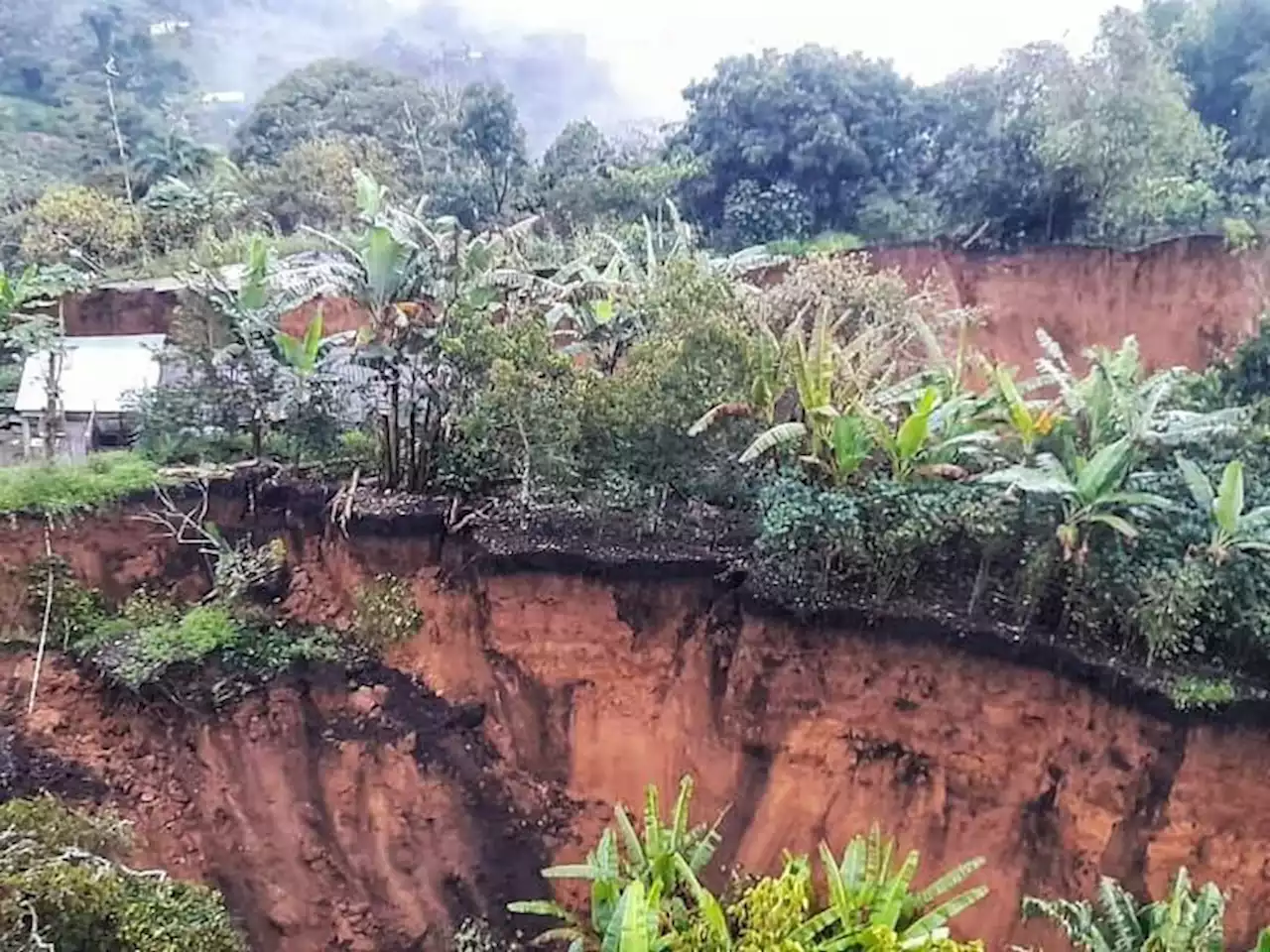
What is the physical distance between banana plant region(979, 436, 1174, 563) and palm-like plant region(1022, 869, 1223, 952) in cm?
203

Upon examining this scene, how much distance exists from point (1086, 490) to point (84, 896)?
6134 millimetres

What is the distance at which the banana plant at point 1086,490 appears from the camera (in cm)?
662

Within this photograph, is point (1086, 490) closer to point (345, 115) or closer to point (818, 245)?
point (818, 245)

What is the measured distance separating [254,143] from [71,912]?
2028 cm

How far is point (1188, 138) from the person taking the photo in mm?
14648

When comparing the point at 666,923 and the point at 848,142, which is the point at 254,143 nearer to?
the point at 848,142

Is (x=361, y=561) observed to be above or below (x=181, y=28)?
below

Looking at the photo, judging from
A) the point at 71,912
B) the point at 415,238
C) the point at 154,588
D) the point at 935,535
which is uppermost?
the point at 415,238

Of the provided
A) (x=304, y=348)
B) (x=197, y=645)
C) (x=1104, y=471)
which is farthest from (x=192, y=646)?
Result: (x=1104, y=471)

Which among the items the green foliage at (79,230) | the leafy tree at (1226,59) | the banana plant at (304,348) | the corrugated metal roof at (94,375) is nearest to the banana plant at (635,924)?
the banana plant at (304,348)

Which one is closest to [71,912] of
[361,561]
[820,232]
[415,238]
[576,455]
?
[361,561]

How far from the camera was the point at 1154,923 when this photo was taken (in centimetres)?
582

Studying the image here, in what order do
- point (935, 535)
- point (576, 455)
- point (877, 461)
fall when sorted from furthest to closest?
1. point (576, 455)
2. point (877, 461)
3. point (935, 535)

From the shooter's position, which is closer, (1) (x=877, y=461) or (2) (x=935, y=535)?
(2) (x=935, y=535)
